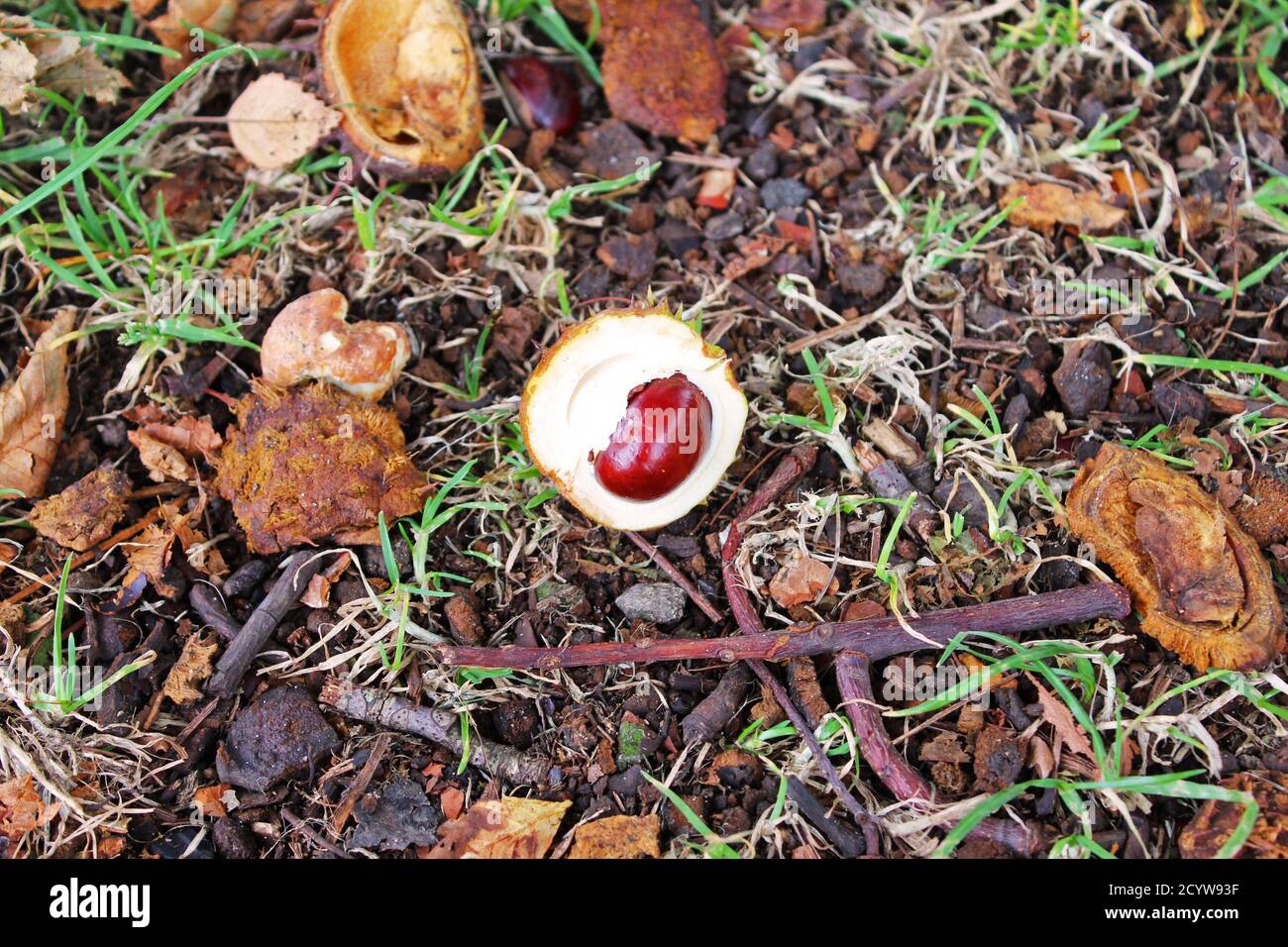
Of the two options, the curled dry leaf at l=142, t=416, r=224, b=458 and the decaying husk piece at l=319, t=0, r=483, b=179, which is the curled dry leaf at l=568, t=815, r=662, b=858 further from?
the decaying husk piece at l=319, t=0, r=483, b=179

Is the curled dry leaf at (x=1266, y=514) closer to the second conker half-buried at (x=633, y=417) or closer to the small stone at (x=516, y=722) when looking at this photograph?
the second conker half-buried at (x=633, y=417)

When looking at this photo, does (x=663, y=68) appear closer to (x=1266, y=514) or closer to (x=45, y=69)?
(x=45, y=69)

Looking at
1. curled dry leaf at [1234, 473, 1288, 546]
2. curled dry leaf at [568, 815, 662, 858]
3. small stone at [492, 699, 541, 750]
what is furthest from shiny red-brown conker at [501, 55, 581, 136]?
curled dry leaf at [1234, 473, 1288, 546]

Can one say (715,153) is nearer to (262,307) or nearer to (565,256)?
(565,256)

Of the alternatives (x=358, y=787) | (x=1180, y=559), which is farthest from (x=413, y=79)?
(x=1180, y=559)

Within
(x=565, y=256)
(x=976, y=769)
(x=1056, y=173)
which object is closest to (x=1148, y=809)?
(x=976, y=769)

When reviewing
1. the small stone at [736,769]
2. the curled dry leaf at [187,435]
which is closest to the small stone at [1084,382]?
the small stone at [736,769]
